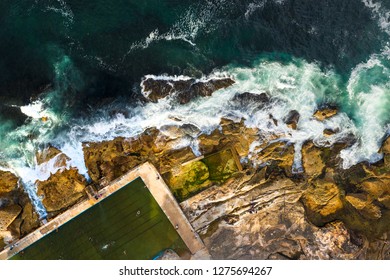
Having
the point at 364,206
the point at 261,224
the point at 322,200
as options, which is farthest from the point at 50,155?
the point at 364,206

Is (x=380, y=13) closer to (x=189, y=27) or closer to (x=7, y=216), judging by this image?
(x=189, y=27)

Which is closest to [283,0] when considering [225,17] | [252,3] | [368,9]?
[252,3]

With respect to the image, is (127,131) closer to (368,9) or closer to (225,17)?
(225,17)

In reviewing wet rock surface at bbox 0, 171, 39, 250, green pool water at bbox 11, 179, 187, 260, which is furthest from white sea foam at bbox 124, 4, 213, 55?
wet rock surface at bbox 0, 171, 39, 250

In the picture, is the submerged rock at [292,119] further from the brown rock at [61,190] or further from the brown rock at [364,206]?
the brown rock at [61,190]

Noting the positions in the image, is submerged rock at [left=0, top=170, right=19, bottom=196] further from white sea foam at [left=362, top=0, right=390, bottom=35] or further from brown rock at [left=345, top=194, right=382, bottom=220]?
white sea foam at [left=362, top=0, right=390, bottom=35]

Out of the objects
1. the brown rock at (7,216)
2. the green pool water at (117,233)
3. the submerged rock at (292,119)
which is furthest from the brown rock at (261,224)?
the brown rock at (7,216)
